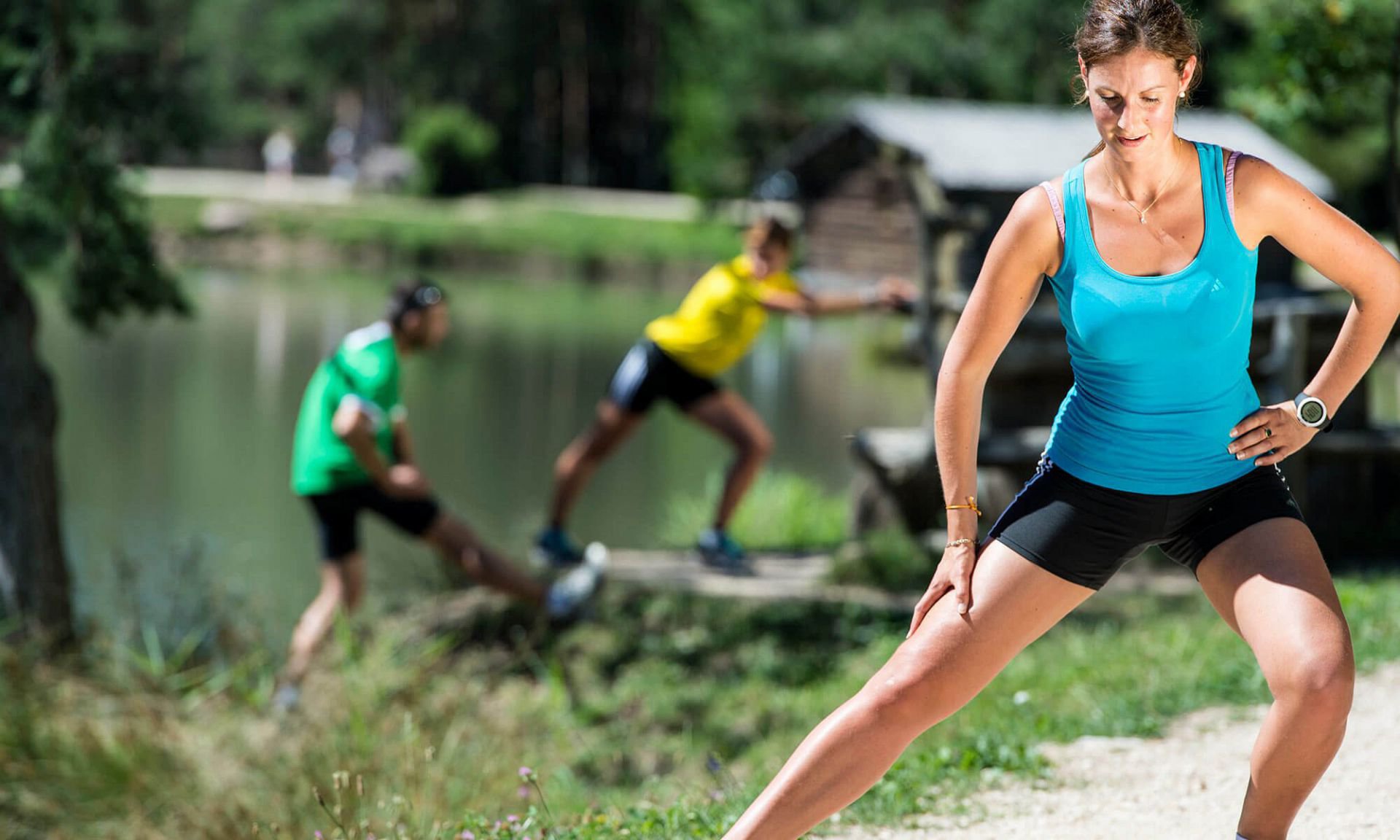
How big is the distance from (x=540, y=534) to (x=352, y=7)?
172ft

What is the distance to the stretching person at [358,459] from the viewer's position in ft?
24.4

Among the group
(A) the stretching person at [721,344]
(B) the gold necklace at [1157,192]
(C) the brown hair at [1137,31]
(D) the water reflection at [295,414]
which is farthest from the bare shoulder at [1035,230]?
(D) the water reflection at [295,414]

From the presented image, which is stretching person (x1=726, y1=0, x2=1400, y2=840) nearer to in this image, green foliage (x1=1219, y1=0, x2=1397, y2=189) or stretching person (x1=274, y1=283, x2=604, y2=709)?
stretching person (x1=274, y1=283, x2=604, y2=709)

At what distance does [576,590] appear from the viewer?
8766mm

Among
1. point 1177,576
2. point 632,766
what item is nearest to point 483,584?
point 632,766

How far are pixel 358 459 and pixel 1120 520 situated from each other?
4886 mm

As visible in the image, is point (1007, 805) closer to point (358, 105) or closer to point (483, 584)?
point (483, 584)

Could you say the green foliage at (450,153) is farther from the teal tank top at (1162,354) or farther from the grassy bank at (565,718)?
the teal tank top at (1162,354)

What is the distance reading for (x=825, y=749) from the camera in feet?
10.7

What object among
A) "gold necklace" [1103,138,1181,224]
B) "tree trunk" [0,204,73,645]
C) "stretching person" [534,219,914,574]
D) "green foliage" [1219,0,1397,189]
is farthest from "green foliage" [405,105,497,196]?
"gold necklace" [1103,138,1181,224]

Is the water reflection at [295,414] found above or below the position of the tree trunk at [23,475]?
below

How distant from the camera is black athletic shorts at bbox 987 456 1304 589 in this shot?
329cm

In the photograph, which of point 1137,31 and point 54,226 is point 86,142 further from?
point 1137,31

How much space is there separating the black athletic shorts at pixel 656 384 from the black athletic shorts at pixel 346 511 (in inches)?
61.7
